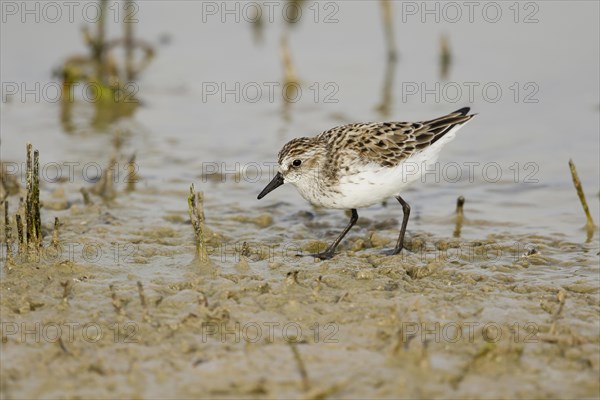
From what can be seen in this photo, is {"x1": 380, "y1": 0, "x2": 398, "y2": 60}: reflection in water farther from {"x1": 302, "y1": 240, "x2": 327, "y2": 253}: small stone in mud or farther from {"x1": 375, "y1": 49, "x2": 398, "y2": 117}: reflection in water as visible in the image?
{"x1": 302, "y1": 240, "x2": 327, "y2": 253}: small stone in mud

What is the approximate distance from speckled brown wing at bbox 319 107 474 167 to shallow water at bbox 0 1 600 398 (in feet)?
3.12

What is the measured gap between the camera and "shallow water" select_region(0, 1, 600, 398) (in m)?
5.96

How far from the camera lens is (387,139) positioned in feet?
28.4

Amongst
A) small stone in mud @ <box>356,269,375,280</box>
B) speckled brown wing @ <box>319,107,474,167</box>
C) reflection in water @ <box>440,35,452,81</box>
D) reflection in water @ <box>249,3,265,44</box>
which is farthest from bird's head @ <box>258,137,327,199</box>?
reflection in water @ <box>249,3,265,44</box>

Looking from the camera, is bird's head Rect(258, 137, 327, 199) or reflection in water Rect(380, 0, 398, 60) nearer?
bird's head Rect(258, 137, 327, 199)

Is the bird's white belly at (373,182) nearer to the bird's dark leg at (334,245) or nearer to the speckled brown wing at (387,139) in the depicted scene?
the speckled brown wing at (387,139)

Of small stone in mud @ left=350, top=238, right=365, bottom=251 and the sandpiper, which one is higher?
the sandpiper

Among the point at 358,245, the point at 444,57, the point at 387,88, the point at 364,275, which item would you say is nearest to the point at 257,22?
the point at 387,88

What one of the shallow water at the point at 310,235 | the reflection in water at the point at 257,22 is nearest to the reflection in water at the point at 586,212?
the shallow water at the point at 310,235

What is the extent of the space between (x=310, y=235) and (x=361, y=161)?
1279mm

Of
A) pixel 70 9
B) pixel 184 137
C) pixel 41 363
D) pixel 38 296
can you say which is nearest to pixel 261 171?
pixel 184 137

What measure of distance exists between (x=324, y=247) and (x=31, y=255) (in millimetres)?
2873

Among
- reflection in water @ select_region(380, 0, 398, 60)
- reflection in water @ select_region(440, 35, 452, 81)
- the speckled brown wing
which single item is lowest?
the speckled brown wing

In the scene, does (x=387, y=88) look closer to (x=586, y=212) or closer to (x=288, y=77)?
(x=288, y=77)
